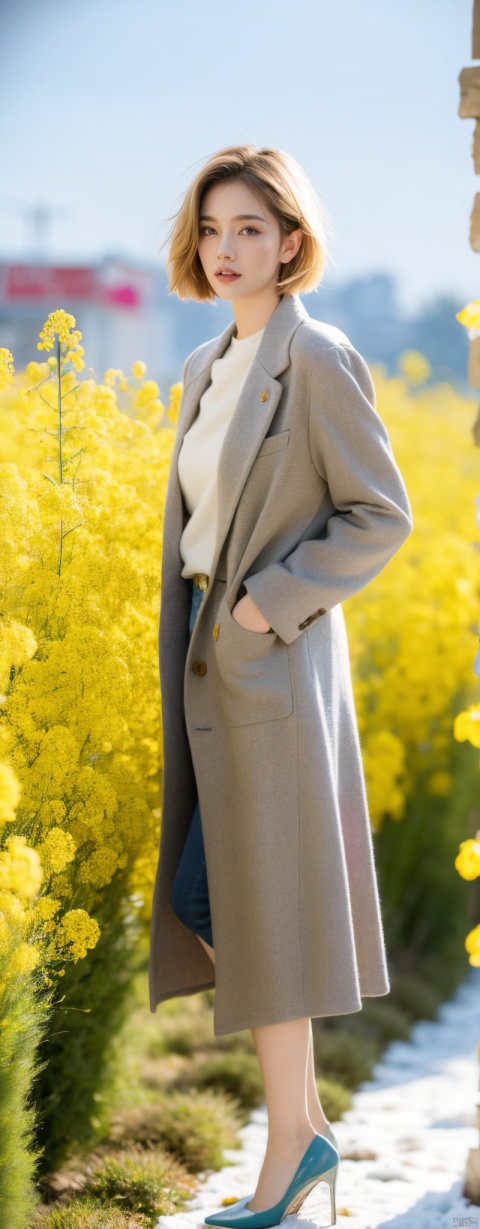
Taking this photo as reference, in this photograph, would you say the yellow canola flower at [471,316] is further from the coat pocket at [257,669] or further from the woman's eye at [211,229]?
the coat pocket at [257,669]

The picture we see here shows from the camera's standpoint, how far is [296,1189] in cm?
202

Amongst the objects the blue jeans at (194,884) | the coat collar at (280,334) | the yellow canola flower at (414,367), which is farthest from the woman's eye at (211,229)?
the yellow canola flower at (414,367)

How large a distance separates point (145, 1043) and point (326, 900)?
1.59 meters

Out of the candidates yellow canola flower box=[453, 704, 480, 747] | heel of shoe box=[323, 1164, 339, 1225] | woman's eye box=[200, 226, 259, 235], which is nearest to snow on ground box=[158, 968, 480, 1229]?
heel of shoe box=[323, 1164, 339, 1225]

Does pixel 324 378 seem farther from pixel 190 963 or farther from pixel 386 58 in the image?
pixel 386 58

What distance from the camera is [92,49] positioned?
52750 mm

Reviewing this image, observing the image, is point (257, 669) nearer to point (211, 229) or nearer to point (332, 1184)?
point (211, 229)

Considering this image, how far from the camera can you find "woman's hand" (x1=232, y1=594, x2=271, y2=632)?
194cm

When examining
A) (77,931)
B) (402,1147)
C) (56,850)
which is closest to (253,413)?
(56,850)

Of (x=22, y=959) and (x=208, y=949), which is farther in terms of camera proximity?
(x=208, y=949)

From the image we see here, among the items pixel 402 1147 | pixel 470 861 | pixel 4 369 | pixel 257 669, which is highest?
pixel 4 369

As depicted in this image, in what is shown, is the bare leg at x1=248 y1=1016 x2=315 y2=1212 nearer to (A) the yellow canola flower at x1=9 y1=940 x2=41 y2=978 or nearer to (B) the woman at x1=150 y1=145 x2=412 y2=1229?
(B) the woman at x1=150 y1=145 x2=412 y2=1229

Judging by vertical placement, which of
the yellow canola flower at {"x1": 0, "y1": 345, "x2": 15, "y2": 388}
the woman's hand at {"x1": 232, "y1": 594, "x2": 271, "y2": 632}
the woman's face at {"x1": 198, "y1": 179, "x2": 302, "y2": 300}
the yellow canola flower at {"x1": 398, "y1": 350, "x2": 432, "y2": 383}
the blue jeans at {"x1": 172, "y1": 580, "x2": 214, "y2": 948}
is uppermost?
the woman's face at {"x1": 198, "y1": 179, "x2": 302, "y2": 300}

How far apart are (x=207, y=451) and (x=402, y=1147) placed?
181 cm
